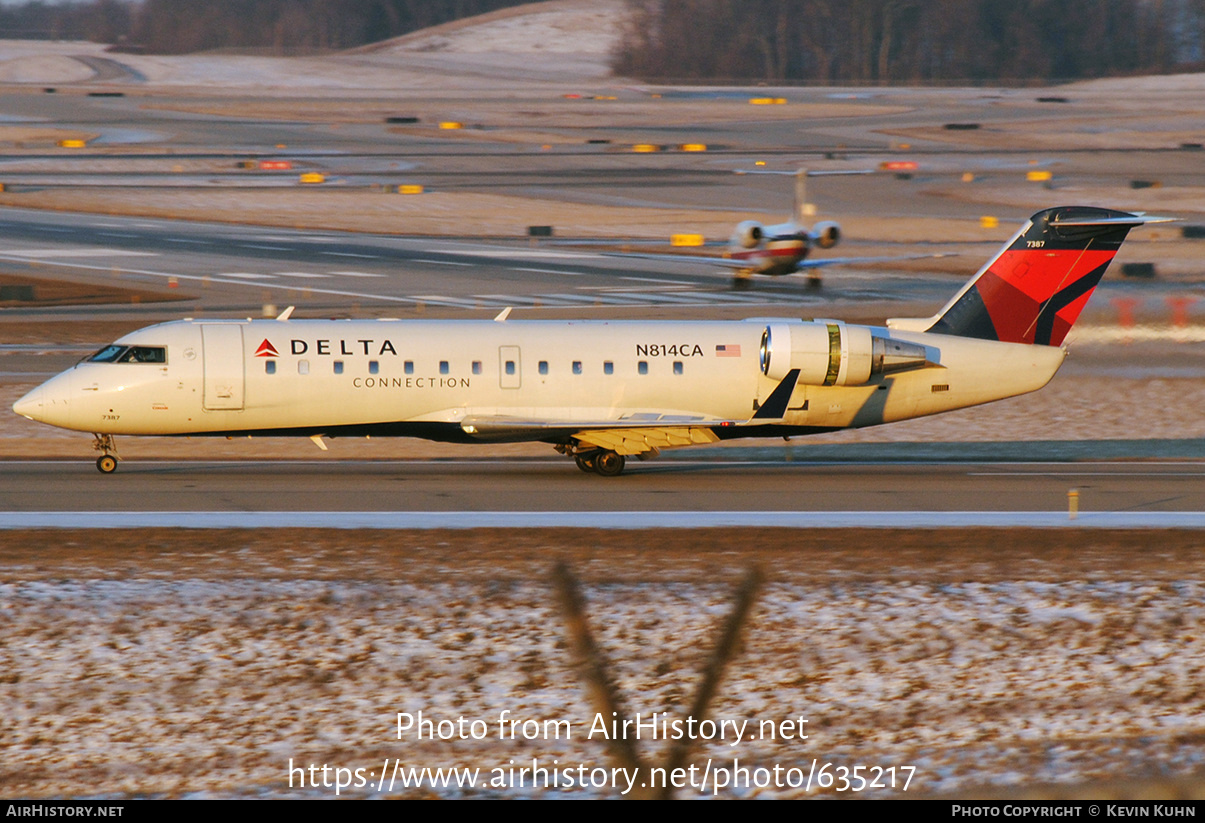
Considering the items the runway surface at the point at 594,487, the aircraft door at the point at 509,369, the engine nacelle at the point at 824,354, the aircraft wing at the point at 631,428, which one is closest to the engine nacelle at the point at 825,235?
the runway surface at the point at 594,487

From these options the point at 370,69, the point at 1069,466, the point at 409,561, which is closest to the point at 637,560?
the point at 409,561

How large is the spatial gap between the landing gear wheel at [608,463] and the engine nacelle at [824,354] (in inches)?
146

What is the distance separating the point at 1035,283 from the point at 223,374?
58.3 ft

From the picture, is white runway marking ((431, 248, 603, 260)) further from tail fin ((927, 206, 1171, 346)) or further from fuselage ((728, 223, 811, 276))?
tail fin ((927, 206, 1171, 346))

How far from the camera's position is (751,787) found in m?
17.2

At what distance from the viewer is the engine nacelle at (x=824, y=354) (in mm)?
30703

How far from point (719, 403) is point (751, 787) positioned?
48.1ft

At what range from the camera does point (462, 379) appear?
3020 cm

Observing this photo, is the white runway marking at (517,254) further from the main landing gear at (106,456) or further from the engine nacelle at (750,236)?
the main landing gear at (106,456)

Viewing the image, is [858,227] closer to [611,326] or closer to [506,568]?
[611,326]

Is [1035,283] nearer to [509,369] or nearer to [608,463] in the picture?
[608,463]

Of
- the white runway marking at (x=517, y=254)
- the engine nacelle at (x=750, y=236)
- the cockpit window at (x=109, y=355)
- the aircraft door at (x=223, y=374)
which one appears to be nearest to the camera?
the aircraft door at (x=223, y=374)

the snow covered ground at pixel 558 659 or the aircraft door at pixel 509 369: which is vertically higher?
the aircraft door at pixel 509 369

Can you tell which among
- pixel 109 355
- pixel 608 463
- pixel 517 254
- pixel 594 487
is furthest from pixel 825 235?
pixel 109 355
